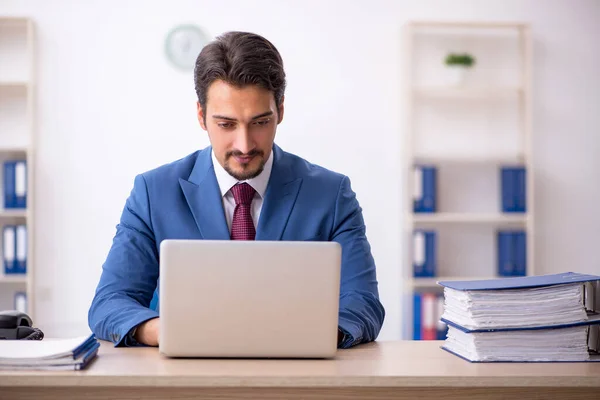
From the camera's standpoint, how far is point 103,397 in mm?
1442

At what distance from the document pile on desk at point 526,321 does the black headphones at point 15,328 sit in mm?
917

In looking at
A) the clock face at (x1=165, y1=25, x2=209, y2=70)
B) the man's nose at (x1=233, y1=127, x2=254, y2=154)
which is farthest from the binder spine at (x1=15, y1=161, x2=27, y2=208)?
the man's nose at (x1=233, y1=127, x2=254, y2=154)

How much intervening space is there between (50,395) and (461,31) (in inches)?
159

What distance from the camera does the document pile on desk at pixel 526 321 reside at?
1581mm

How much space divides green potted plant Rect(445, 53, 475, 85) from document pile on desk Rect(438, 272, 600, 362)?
3.28 m

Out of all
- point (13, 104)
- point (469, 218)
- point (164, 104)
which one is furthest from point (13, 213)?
point (469, 218)

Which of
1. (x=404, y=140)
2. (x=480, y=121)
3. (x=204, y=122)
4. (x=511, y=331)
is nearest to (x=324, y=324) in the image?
(x=511, y=331)

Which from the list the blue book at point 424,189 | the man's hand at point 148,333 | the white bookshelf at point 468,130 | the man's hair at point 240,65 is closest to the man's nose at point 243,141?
the man's hair at point 240,65

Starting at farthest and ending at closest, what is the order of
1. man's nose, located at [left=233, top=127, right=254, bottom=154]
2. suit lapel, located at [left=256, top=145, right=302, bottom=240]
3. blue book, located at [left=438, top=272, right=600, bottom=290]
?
suit lapel, located at [left=256, top=145, right=302, bottom=240] → man's nose, located at [left=233, top=127, right=254, bottom=154] → blue book, located at [left=438, top=272, right=600, bottom=290]

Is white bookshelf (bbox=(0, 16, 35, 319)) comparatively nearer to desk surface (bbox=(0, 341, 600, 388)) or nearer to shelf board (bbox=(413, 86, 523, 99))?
shelf board (bbox=(413, 86, 523, 99))

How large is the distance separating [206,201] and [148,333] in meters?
0.52

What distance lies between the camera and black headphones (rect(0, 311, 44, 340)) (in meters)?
1.69

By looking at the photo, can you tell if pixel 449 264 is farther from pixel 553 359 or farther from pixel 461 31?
pixel 553 359

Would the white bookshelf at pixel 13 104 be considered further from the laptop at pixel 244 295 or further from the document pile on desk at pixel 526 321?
the document pile on desk at pixel 526 321
